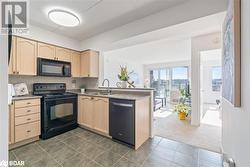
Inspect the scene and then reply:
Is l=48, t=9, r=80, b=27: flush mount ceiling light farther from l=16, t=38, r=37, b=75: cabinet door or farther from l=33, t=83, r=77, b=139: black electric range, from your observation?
l=33, t=83, r=77, b=139: black electric range

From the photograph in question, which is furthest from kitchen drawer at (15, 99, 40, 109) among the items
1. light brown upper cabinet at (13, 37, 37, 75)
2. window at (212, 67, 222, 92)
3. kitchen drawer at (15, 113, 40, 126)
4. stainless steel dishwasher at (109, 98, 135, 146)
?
window at (212, 67, 222, 92)

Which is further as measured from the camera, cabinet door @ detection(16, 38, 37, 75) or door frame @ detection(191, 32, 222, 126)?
door frame @ detection(191, 32, 222, 126)

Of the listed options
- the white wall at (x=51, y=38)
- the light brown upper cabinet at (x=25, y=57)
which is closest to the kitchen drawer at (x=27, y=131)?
the light brown upper cabinet at (x=25, y=57)

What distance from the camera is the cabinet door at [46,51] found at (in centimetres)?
288

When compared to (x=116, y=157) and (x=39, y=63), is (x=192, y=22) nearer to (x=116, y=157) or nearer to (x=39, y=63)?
(x=116, y=157)

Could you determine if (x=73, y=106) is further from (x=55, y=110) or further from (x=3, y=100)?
(x=3, y=100)

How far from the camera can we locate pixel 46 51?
2996 millimetres

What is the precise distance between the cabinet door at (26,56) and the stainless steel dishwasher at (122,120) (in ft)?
6.27

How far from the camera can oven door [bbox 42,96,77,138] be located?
8.66ft

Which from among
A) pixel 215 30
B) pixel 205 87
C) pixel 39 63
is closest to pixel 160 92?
pixel 205 87

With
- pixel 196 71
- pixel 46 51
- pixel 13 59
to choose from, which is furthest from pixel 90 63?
pixel 196 71

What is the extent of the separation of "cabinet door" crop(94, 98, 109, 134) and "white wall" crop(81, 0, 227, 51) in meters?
1.54

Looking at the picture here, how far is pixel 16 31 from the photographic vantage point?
2.63 m

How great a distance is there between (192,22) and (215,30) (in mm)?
1518
